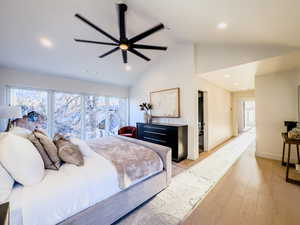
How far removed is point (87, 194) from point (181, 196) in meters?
1.45

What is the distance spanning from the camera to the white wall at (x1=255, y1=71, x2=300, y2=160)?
10.9 ft

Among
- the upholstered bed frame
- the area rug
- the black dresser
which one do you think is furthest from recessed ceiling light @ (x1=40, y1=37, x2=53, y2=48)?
the area rug

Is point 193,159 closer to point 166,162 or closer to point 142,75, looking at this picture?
point 166,162

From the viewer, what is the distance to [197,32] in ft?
9.96

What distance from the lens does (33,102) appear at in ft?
12.9

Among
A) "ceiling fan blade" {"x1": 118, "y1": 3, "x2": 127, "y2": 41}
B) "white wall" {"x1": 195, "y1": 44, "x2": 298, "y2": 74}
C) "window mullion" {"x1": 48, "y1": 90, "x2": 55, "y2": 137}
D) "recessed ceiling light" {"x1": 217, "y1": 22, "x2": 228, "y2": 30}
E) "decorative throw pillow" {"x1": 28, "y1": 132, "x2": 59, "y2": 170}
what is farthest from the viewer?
"window mullion" {"x1": 48, "y1": 90, "x2": 55, "y2": 137}

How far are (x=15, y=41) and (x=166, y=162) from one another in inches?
157

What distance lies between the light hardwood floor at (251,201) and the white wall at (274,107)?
0.90 m

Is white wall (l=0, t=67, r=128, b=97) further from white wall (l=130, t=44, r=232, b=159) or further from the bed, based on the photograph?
the bed

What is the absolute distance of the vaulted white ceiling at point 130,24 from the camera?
6.70 feet

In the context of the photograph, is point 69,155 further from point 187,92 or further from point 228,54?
point 228,54

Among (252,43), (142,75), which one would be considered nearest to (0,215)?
(252,43)

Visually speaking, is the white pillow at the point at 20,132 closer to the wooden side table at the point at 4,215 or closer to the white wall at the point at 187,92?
the wooden side table at the point at 4,215

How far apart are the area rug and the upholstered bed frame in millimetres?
103
